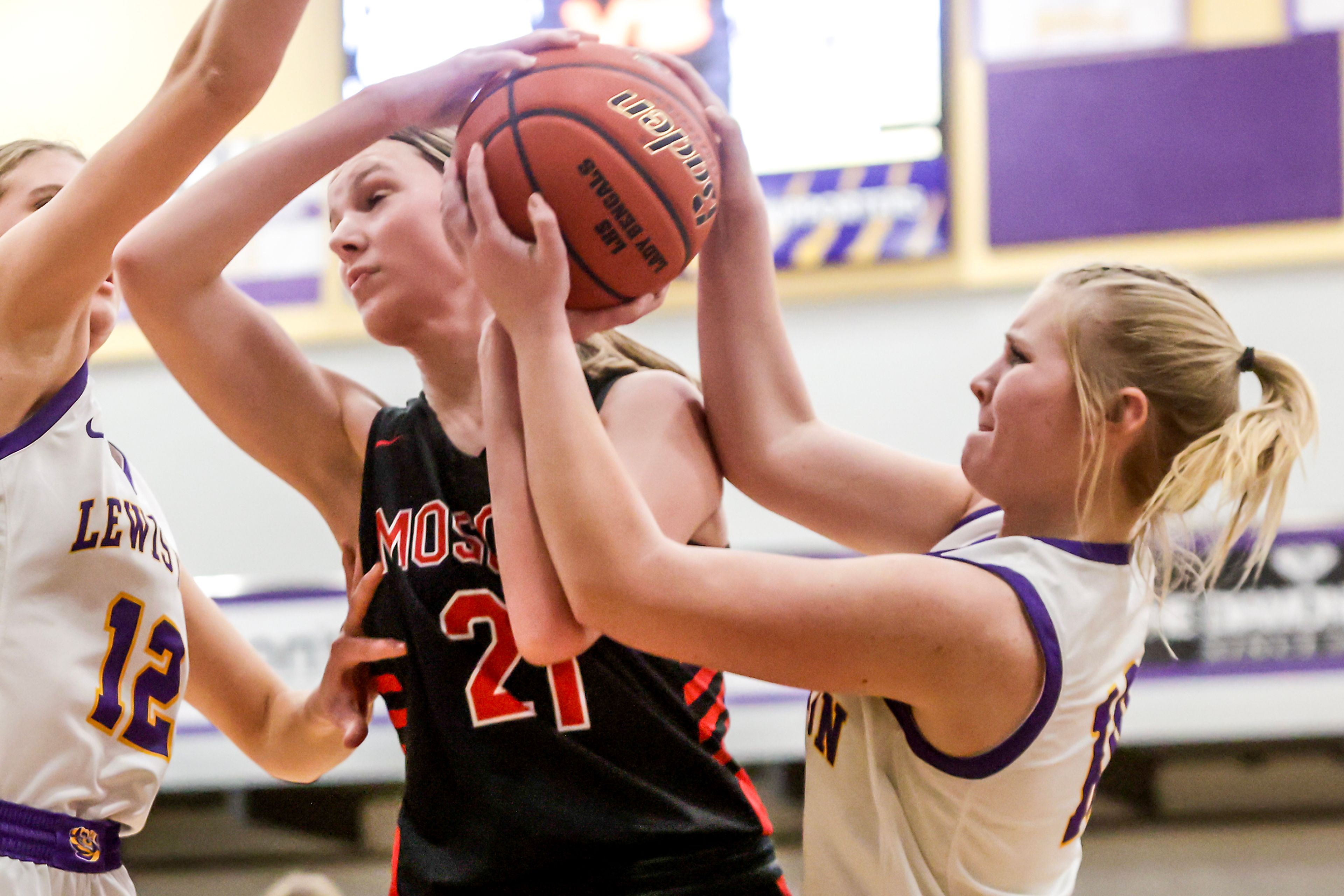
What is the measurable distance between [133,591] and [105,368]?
4457 millimetres

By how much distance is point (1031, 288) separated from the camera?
4.84 metres

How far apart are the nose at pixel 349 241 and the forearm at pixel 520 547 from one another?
0.35 m

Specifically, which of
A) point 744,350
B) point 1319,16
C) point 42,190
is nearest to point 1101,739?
point 744,350

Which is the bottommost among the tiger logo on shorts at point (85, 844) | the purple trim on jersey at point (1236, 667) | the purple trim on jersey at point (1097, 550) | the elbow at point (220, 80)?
the purple trim on jersey at point (1236, 667)

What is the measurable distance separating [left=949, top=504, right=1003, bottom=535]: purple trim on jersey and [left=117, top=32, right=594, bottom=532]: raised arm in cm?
90

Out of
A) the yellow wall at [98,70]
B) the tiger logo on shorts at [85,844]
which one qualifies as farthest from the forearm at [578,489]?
the yellow wall at [98,70]

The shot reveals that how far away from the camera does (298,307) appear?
5.38 m

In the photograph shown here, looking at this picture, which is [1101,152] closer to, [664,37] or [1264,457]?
[664,37]

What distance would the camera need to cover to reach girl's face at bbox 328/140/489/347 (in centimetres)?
165

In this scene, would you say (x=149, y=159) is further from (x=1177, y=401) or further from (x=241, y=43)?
(x=1177, y=401)

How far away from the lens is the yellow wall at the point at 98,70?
5426 mm

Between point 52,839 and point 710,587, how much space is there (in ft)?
2.95

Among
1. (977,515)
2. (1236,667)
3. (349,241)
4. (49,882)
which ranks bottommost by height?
(1236,667)

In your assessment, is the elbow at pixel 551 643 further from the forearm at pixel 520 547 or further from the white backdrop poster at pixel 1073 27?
the white backdrop poster at pixel 1073 27
